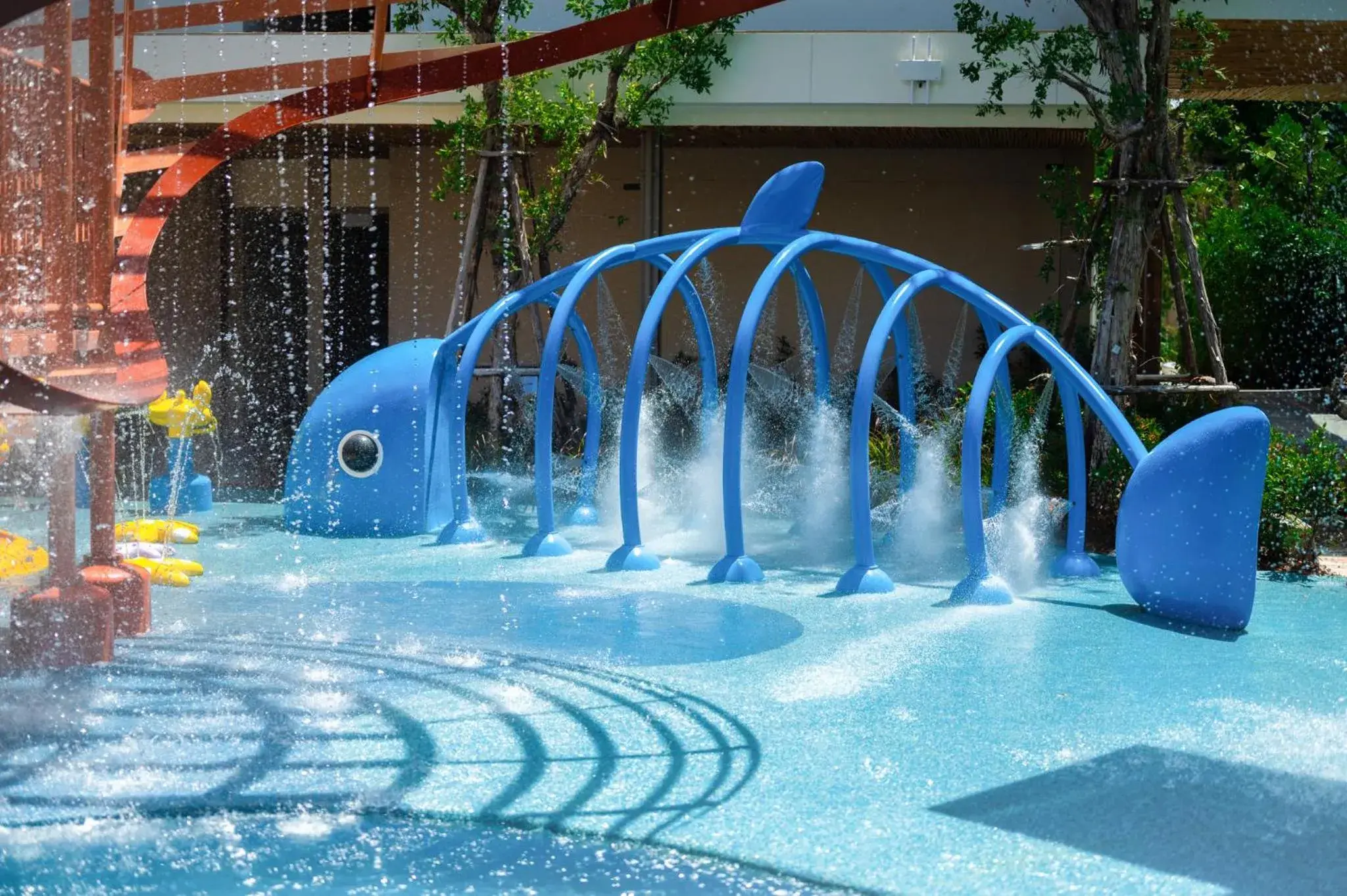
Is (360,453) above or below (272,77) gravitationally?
below

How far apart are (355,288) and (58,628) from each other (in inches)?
468

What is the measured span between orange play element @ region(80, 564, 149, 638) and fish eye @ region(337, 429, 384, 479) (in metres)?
3.57

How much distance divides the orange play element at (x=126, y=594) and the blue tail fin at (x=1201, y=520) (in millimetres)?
5001

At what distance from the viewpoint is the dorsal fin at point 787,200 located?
9945 mm

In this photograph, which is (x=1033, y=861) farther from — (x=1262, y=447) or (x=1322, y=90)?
(x=1322, y=90)

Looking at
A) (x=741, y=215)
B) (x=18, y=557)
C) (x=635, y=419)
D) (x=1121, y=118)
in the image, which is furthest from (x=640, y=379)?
(x=741, y=215)

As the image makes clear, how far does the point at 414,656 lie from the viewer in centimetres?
695

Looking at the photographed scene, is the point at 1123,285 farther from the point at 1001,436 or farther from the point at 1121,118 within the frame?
the point at 1001,436

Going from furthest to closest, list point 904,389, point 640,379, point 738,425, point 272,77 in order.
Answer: point 904,389 → point 640,379 → point 738,425 → point 272,77

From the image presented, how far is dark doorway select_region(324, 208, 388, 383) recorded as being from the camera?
1750 centimetres

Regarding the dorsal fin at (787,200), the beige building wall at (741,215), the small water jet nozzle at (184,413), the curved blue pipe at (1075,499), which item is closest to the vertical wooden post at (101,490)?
the small water jet nozzle at (184,413)

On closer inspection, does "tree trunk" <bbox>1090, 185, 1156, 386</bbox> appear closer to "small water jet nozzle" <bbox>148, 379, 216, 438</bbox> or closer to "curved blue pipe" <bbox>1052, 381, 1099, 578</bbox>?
"curved blue pipe" <bbox>1052, 381, 1099, 578</bbox>

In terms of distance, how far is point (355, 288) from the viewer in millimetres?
18078

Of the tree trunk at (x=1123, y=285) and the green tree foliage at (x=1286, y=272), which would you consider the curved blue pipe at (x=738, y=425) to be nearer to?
the tree trunk at (x=1123, y=285)
